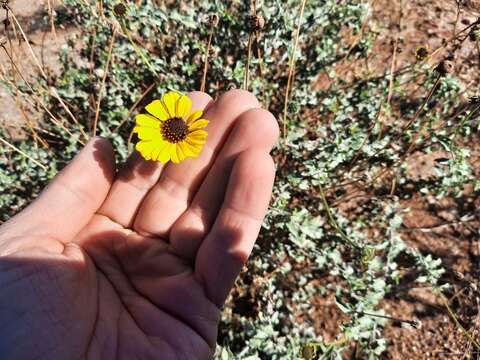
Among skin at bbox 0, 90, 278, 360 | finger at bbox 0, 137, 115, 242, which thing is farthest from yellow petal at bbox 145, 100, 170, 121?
finger at bbox 0, 137, 115, 242

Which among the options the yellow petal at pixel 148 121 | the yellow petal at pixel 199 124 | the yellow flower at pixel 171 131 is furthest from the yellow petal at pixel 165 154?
the yellow petal at pixel 148 121

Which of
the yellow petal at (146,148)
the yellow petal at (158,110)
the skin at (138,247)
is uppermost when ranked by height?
the yellow petal at (158,110)

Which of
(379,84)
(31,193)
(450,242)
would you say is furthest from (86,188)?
(450,242)

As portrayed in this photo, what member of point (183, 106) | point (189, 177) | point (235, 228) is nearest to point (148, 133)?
point (183, 106)

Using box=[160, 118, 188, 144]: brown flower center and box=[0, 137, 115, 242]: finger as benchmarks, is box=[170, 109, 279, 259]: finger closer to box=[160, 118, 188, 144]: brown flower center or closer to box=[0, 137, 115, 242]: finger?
box=[160, 118, 188, 144]: brown flower center

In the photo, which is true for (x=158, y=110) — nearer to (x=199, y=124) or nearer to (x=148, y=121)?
(x=148, y=121)

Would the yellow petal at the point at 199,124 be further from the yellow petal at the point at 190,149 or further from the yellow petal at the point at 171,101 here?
the yellow petal at the point at 171,101

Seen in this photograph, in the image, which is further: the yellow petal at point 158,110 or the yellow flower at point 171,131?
the yellow petal at point 158,110
